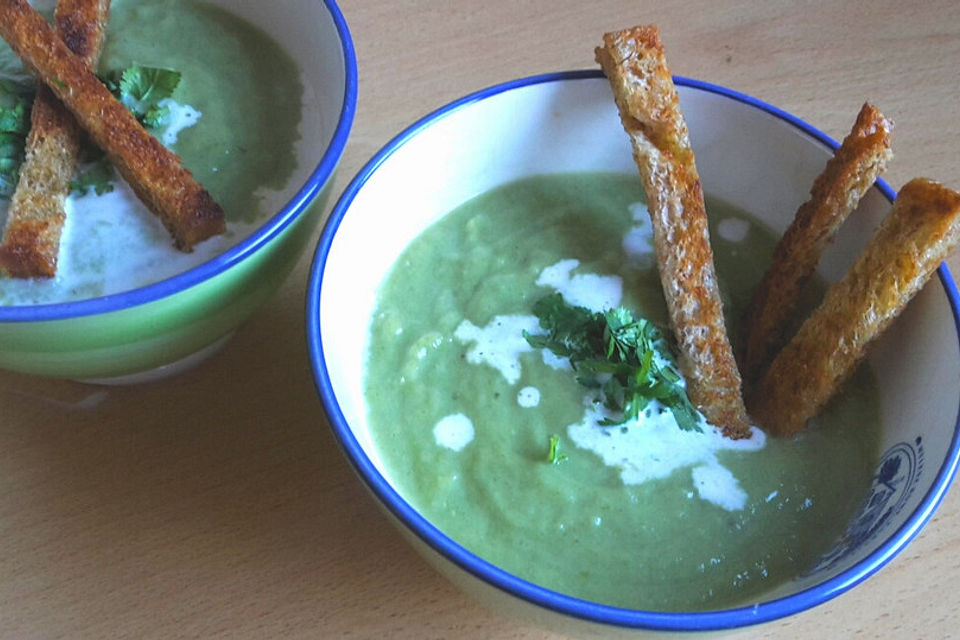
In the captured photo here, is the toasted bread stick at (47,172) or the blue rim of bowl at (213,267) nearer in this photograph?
the blue rim of bowl at (213,267)

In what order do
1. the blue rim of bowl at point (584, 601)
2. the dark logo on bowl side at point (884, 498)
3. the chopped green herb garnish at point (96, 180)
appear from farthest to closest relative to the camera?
the chopped green herb garnish at point (96, 180) → the dark logo on bowl side at point (884, 498) → the blue rim of bowl at point (584, 601)

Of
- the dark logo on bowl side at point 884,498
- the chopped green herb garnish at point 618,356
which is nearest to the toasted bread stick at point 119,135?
the chopped green herb garnish at point 618,356

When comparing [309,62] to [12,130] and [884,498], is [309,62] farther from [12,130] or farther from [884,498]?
[884,498]

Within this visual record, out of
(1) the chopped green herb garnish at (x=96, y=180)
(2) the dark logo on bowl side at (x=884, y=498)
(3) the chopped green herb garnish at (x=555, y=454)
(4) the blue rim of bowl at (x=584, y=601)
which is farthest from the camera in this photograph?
(1) the chopped green herb garnish at (x=96, y=180)

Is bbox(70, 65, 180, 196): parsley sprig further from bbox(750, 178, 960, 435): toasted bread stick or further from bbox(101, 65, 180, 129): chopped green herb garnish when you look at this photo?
bbox(750, 178, 960, 435): toasted bread stick

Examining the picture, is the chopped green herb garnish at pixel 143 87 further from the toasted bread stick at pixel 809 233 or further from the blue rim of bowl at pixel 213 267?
the toasted bread stick at pixel 809 233

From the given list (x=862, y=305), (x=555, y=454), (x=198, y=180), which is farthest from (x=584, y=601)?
(x=198, y=180)

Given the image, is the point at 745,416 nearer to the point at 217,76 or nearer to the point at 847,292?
the point at 847,292

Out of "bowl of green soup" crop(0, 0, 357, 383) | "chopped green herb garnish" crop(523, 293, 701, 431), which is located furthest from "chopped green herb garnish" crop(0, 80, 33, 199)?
"chopped green herb garnish" crop(523, 293, 701, 431)
